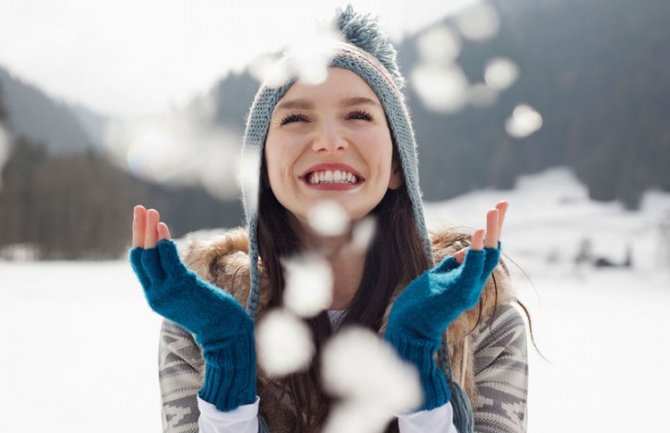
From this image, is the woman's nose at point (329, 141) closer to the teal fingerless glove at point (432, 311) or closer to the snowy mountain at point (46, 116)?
the teal fingerless glove at point (432, 311)

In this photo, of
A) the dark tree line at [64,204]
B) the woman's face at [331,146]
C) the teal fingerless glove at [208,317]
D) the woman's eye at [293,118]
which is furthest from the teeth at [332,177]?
the dark tree line at [64,204]

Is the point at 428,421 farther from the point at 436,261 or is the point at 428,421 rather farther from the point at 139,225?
the point at 139,225

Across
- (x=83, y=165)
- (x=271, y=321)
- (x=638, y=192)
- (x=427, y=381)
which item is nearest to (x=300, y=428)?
(x=271, y=321)

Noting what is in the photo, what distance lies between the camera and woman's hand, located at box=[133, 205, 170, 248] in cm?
107

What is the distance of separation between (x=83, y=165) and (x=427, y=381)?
2855 cm

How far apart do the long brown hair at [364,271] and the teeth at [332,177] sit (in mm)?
266

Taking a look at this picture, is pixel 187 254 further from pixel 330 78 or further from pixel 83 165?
pixel 83 165

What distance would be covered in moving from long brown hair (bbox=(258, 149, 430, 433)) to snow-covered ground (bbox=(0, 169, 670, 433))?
196 millimetres

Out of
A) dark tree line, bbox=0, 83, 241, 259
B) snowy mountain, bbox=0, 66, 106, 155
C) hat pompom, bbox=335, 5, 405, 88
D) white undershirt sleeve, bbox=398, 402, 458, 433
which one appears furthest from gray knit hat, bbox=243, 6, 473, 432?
snowy mountain, bbox=0, 66, 106, 155

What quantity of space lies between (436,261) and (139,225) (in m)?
0.80

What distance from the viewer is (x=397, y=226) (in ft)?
5.11

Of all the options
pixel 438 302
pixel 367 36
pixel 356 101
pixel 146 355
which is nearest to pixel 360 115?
pixel 356 101

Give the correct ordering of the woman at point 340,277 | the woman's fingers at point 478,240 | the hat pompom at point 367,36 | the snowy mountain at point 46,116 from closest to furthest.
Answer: the woman's fingers at point 478,240 → the woman at point 340,277 → the hat pompom at point 367,36 → the snowy mountain at point 46,116

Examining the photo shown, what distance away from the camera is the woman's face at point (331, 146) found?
1.33 m
